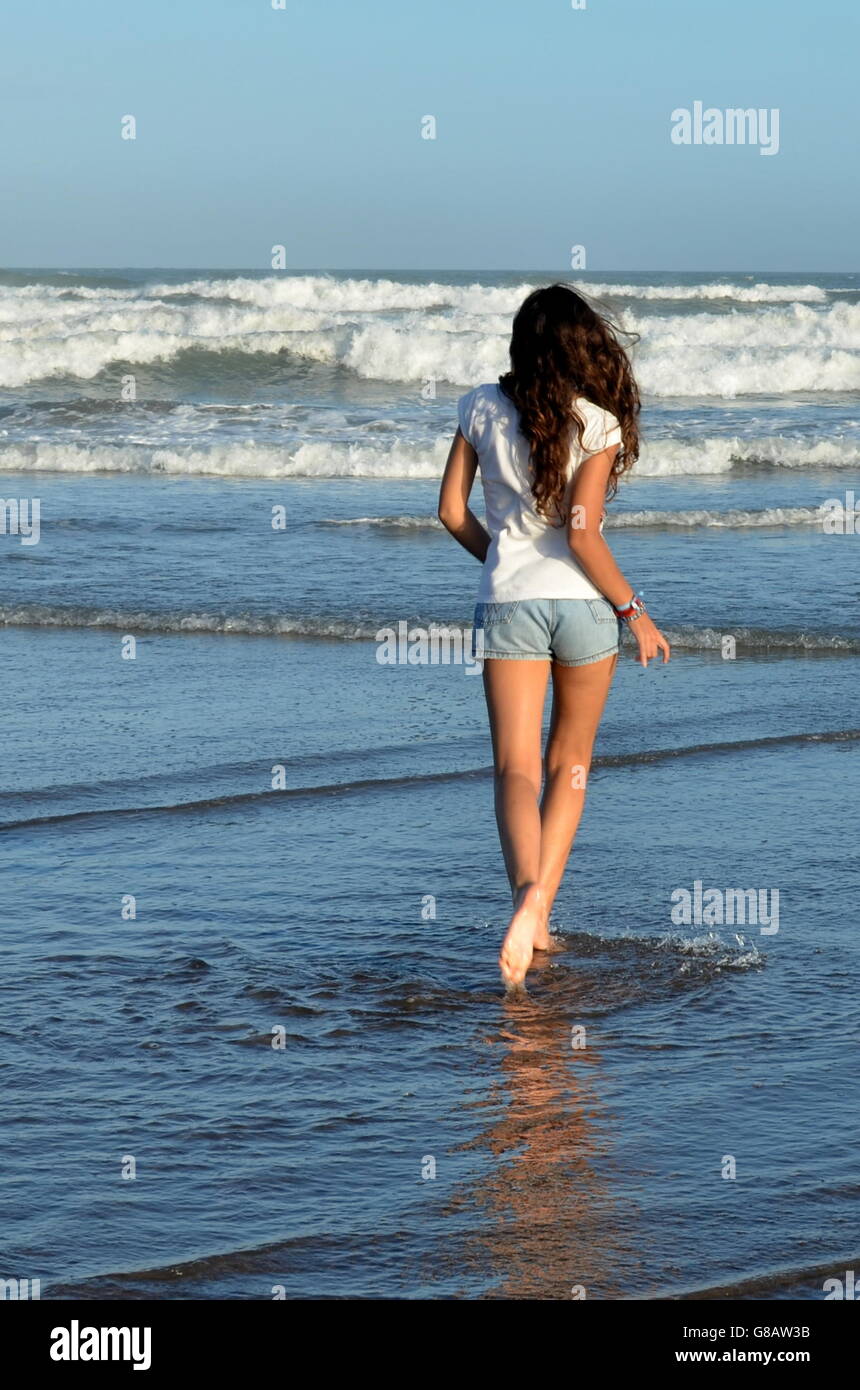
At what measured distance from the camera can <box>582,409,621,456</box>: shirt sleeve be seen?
4.02 m

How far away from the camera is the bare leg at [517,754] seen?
4.23 meters

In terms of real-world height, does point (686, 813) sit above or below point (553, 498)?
below

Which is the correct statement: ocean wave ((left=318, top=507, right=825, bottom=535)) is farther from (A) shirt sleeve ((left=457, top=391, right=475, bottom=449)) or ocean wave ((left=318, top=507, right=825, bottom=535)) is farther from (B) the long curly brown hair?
(B) the long curly brown hair

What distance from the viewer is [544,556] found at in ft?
13.6

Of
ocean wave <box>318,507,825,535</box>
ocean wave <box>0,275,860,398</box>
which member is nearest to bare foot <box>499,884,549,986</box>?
ocean wave <box>318,507,825,535</box>

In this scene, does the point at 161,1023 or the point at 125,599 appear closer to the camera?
the point at 161,1023

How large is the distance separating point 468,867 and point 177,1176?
2.21 metres

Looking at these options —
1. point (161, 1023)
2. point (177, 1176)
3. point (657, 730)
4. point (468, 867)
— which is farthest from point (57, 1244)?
point (657, 730)

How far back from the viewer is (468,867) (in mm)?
5328

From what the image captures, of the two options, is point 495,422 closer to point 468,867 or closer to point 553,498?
point 553,498

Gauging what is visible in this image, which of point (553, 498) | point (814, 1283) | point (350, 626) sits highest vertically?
point (553, 498)

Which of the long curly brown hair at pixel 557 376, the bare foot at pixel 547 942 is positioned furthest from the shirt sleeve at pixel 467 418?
the bare foot at pixel 547 942

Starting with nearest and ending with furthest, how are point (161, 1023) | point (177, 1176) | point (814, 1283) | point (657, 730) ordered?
1. point (814, 1283)
2. point (177, 1176)
3. point (161, 1023)
4. point (657, 730)

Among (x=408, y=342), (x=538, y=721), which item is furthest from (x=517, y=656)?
(x=408, y=342)
